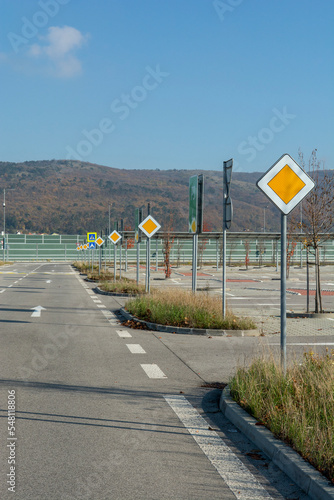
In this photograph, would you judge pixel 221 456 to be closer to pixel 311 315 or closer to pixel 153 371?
pixel 153 371

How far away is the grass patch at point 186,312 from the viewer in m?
13.9

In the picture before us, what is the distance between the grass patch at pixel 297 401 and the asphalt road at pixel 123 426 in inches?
11.6

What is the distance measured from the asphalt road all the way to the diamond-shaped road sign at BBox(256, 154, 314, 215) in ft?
8.27

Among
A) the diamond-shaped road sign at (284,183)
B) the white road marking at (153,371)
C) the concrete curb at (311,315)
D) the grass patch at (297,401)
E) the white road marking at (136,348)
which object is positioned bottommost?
the concrete curb at (311,315)

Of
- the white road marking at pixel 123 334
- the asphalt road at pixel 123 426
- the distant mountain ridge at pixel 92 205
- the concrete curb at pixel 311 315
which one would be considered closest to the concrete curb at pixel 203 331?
the white road marking at pixel 123 334

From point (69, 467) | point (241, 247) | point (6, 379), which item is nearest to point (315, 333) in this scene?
point (6, 379)

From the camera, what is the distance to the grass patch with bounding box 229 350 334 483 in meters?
4.87

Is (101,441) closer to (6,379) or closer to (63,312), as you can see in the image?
(6,379)

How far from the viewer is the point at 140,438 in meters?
5.68

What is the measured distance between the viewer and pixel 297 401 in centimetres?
608

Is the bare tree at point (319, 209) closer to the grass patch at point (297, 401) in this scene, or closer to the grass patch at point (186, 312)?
the grass patch at point (186, 312)

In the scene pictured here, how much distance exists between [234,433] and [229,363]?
3.85 meters

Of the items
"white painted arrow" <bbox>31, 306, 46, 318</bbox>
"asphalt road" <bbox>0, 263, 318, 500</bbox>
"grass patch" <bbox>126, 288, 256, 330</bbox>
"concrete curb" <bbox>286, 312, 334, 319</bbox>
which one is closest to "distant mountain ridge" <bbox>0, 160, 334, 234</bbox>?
"white painted arrow" <bbox>31, 306, 46, 318</bbox>

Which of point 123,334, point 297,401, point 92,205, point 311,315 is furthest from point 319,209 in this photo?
point 92,205
